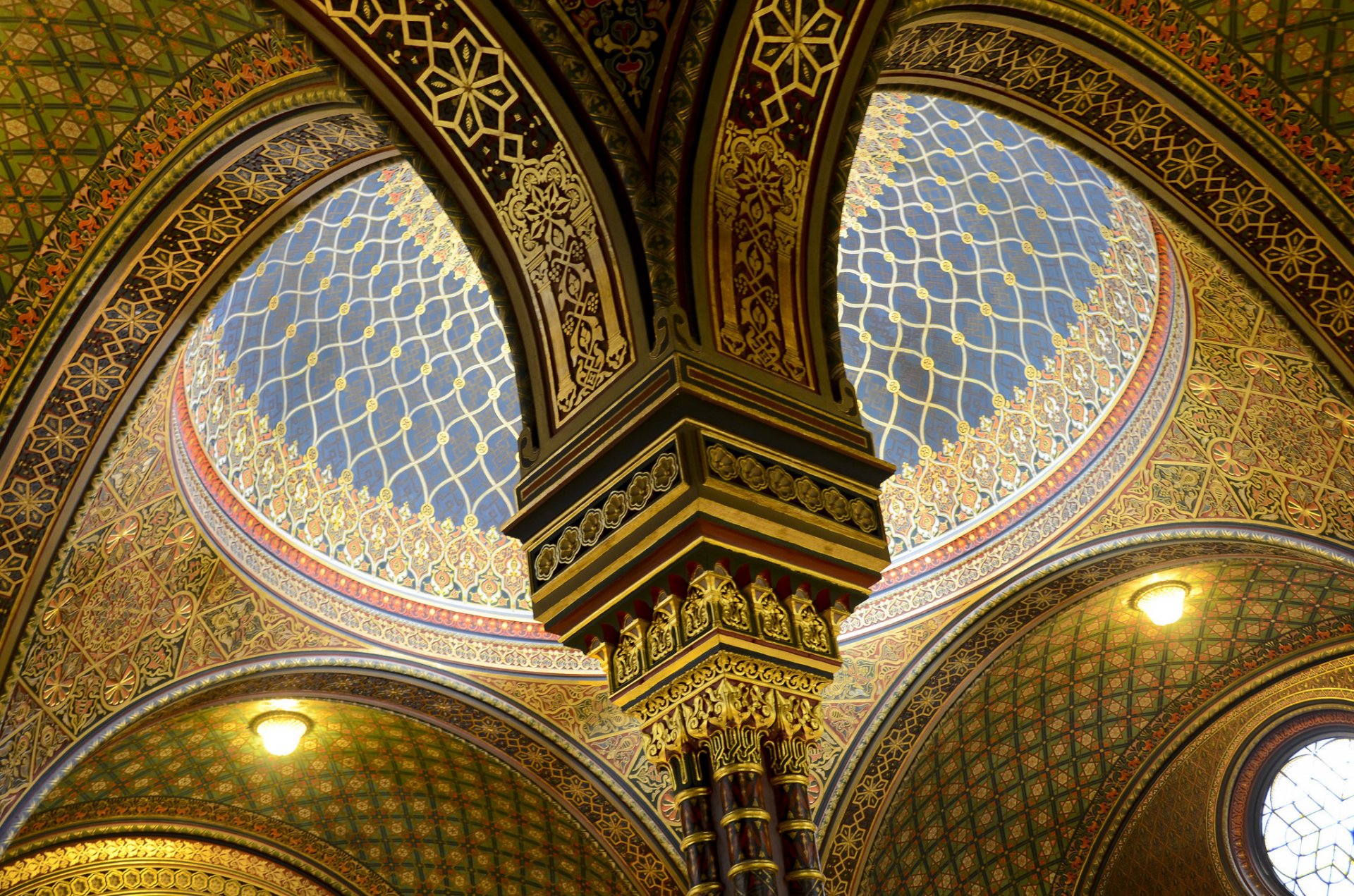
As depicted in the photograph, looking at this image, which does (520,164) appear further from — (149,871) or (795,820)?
(149,871)

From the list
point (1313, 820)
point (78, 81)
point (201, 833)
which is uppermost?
point (78, 81)

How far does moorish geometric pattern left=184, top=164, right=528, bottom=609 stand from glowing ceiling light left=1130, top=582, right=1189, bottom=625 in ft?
14.9

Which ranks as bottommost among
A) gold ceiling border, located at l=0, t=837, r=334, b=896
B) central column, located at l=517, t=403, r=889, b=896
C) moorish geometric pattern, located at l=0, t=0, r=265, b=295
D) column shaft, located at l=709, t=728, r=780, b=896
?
column shaft, located at l=709, t=728, r=780, b=896

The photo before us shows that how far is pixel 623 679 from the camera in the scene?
376 centimetres

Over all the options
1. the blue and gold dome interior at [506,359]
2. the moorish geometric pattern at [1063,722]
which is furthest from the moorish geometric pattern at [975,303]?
the moorish geometric pattern at [1063,722]

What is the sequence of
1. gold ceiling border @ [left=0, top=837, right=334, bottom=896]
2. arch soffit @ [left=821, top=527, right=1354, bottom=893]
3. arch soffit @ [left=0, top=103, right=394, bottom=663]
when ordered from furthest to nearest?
arch soffit @ [left=821, top=527, right=1354, bottom=893] < gold ceiling border @ [left=0, top=837, right=334, bottom=896] < arch soffit @ [left=0, top=103, right=394, bottom=663]

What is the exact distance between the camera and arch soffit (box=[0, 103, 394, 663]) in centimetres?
519

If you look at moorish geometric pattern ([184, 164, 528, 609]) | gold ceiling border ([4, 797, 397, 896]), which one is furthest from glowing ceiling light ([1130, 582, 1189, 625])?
gold ceiling border ([4, 797, 397, 896])

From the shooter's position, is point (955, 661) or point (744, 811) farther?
point (955, 661)

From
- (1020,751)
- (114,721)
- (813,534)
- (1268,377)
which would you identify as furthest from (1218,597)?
(114,721)

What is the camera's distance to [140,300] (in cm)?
552

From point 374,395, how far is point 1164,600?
19.7 feet

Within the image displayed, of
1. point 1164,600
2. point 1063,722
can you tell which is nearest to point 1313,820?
point 1063,722

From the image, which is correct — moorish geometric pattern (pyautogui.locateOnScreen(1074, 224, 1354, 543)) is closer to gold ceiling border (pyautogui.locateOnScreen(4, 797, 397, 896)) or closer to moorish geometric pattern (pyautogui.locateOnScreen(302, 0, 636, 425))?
moorish geometric pattern (pyautogui.locateOnScreen(302, 0, 636, 425))
